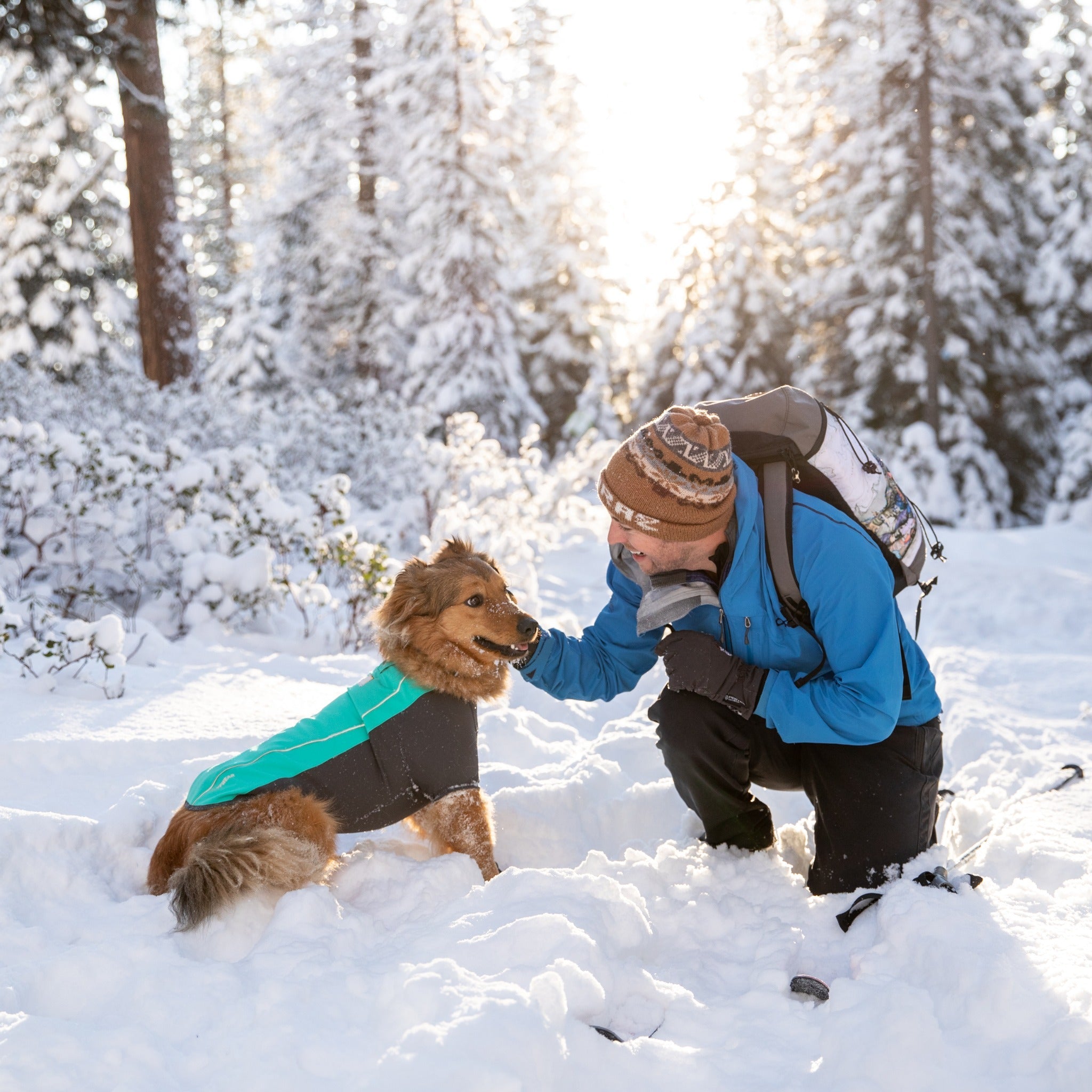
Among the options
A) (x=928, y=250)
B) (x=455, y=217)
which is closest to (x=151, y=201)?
(x=455, y=217)

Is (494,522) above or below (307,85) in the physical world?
below

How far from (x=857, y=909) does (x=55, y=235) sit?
13.3 m

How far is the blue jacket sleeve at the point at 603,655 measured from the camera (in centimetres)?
303

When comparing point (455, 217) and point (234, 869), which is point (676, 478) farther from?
point (455, 217)

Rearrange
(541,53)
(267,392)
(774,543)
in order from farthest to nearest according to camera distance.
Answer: (541,53), (267,392), (774,543)

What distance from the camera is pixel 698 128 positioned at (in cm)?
1927

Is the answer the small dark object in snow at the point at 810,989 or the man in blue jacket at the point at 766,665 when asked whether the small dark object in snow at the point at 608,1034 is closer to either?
the small dark object in snow at the point at 810,989

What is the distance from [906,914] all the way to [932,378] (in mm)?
13122

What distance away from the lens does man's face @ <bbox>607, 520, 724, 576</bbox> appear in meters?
2.59

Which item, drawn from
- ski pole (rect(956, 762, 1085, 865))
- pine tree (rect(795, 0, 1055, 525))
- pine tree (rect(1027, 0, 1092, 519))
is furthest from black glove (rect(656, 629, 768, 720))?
pine tree (rect(1027, 0, 1092, 519))

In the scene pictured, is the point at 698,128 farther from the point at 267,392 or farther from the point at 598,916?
the point at 598,916

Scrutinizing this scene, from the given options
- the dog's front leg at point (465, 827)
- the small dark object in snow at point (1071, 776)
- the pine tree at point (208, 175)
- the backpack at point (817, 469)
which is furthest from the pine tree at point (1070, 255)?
the pine tree at point (208, 175)

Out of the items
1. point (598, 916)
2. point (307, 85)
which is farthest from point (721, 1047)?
point (307, 85)

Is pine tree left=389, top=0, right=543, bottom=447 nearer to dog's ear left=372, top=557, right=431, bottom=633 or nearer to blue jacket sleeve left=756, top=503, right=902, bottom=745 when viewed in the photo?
dog's ear left=372, top=557, right=431, bottom=633
